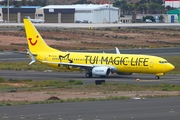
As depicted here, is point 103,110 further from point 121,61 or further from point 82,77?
point 82,77

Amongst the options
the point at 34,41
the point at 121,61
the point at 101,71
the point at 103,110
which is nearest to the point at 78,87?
the point at 101,71

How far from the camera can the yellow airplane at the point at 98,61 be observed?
6444cm

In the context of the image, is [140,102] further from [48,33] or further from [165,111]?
[48,33]

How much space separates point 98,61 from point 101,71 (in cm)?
195

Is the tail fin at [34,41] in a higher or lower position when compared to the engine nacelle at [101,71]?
higher

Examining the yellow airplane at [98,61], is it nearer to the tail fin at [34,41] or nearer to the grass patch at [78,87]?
the tail fin at [34,41]

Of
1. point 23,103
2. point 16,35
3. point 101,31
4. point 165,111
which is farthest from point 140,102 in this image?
point 101,31

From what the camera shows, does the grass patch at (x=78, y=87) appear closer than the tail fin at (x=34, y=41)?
Yes

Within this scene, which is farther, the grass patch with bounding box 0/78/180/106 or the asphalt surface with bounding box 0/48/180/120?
the grass patch with bounding box 0/78/180/106

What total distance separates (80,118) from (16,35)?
315 feet

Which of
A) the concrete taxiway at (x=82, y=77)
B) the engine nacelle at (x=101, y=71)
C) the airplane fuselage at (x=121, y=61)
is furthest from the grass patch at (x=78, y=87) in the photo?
the airplane fuselage at (x=121, y=61)

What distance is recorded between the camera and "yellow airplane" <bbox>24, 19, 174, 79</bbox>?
64438mm

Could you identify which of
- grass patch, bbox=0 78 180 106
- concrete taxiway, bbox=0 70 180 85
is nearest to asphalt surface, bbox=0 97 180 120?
grass patch, bbox=0 78 180 106

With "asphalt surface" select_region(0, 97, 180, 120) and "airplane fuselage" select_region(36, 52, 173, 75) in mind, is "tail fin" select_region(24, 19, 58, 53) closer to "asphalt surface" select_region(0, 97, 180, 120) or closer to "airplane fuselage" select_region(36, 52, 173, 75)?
"airplane fuselage" select_region(36, 52, 173, 75)
